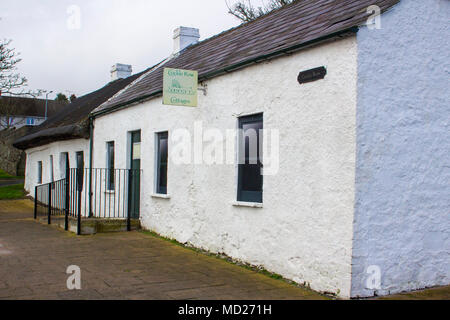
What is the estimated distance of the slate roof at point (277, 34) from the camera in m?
6.31

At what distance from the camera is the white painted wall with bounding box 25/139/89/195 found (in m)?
15.6

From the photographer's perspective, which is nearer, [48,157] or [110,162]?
[110,162]

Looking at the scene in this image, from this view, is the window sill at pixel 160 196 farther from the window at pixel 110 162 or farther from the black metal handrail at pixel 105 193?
the window at pixel 110 162

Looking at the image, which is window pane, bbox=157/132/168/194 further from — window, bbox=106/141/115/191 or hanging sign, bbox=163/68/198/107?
window, bbox=106/141/115/191

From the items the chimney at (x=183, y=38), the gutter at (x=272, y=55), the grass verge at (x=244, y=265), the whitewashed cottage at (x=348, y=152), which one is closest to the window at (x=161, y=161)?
the gutter at (x=272, y=55)

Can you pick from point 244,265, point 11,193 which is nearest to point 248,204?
point 244,265

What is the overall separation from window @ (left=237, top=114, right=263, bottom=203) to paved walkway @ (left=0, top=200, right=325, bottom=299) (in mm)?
1210

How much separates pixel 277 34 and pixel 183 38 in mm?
7223

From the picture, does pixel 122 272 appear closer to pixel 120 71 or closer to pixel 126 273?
pixel 126 273

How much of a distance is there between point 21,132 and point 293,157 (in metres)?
30.2

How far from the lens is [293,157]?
6664mm

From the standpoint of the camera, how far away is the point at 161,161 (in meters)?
10.9

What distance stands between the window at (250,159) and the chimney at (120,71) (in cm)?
1518
